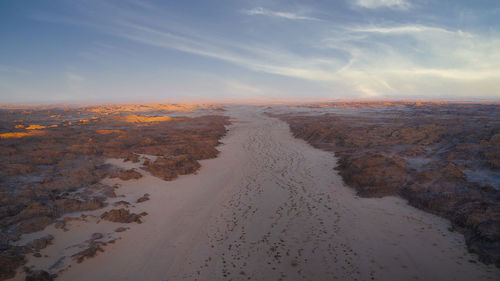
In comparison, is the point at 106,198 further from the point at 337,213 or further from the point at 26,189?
the point at 337,213

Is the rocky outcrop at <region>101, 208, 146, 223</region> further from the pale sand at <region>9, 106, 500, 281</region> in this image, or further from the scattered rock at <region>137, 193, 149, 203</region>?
the scattered rock at <region>137, 193, 149, 203</region>

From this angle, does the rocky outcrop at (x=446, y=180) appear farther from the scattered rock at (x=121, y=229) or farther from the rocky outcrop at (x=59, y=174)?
the rocky outcrop at (x=59, y=174)

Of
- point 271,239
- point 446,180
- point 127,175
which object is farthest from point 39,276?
point 446,180

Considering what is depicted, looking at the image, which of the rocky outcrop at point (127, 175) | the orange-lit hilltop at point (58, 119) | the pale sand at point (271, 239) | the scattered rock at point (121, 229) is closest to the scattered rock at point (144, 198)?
the pale sand at point (271, 239)

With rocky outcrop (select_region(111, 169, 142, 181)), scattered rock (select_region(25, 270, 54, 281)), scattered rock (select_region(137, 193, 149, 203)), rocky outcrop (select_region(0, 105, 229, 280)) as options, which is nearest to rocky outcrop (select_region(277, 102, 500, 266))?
scattered rock (select_region(137, 193, 149, 203))

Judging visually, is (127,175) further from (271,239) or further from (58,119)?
(58,119)

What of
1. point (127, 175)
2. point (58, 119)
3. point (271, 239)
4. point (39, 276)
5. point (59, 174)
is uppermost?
point (58, 119)

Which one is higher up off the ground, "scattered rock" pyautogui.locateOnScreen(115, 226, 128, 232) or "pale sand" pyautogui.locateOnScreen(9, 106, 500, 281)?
"scattered rock" pyautogui.locateOnScreen(115, 226, 128, 232)

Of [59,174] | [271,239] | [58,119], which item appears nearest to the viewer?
[271,239]

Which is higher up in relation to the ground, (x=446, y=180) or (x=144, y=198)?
(x=446, y=180)
